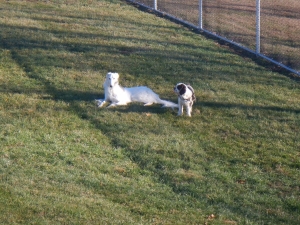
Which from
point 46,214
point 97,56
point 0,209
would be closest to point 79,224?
point 46,214

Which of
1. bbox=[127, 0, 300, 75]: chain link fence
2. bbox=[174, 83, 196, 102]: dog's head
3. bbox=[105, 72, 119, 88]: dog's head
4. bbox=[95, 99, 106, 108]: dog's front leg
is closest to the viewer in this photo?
bbox=[174, 83, 196, 102]: dog's head

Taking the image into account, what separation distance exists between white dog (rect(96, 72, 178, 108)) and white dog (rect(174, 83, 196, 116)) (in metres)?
0.47

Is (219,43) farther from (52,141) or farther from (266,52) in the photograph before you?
(52,141)

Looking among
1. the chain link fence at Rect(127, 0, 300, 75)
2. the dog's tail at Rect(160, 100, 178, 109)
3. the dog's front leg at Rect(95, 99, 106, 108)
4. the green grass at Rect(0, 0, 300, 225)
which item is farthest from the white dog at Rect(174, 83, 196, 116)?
the chain link fence at Rect(127, 0, 300, 75)

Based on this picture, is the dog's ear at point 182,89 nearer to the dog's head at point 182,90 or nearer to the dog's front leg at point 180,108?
the dog's head at point 182,90

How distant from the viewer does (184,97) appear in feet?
33.7

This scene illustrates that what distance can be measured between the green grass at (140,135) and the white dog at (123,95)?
0.48ft

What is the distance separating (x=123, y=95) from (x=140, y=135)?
1.58m

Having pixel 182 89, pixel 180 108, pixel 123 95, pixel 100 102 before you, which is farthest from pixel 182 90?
pixel 100 102

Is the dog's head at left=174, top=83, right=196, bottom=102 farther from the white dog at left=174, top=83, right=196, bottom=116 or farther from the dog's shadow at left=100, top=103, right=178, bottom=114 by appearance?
the dog's shadow at left=100, top=103, right=178, bottom=114

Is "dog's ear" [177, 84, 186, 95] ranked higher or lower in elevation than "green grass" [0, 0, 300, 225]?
higher

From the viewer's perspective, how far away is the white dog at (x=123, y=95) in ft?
36.0

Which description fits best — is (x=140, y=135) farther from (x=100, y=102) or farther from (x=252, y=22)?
(x=252, y=22)

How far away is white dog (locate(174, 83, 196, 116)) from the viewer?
1025cm
